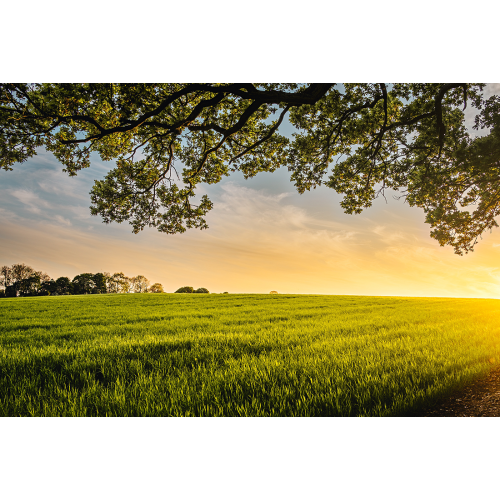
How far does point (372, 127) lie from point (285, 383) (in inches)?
328

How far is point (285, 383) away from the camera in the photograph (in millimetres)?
2926

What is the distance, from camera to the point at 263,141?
8180mm

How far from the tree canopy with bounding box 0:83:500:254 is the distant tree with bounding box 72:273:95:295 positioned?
2380 cm

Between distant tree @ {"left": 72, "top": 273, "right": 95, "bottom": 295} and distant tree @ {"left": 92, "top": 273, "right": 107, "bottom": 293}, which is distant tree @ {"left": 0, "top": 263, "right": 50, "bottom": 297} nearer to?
distant tree @ {"left": 72, "top": 273, "right": 95, "bottom": 295}

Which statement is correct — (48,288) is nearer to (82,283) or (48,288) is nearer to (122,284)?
(82,283)

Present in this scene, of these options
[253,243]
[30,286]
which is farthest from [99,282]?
[253,243]

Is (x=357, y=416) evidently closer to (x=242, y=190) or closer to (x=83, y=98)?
(x=83, y=98)

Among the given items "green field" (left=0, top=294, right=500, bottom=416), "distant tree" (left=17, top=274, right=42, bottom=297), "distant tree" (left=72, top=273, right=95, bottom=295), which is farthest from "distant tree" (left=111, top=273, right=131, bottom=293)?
"green field" (left=0, top=294, right=500, bottom=416)

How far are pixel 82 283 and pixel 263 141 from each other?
2787 cm

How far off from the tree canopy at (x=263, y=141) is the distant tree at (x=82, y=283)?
23801mm

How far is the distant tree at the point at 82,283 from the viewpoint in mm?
27052

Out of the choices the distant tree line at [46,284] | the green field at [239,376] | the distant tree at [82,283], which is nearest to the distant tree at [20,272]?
the distant tree line at [46,284]

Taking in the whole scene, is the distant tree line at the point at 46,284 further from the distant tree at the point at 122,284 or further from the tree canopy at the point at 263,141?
the tree canopy at the point at 263,141
